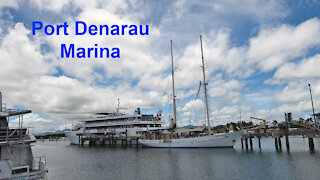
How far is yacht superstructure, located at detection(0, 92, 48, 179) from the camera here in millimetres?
13436

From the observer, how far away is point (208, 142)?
46125mm

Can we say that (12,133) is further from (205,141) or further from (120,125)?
(120,125)

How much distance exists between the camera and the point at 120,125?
68.6 meters

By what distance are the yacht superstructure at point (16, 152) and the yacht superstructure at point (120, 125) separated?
47.2 metres

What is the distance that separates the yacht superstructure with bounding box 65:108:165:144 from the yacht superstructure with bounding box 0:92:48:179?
47174 millimetres

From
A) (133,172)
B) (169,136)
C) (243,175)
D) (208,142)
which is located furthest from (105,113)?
(243,175)

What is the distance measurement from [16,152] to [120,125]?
5425 cm

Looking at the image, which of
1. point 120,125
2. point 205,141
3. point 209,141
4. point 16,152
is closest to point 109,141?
point 120,125

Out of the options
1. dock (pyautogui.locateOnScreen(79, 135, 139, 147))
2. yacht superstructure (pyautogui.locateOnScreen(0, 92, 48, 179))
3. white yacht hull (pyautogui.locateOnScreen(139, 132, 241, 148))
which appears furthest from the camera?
dock (pyautogui.locateOnScreen(79, 135, 139, 147))

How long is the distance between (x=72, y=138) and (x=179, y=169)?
69.1 metres

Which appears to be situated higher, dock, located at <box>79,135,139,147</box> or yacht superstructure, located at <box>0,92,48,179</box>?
yacht superstructure, located at <box>0,92,48,179</box>

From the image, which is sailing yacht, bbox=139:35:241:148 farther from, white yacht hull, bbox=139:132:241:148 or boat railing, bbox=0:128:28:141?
boat railing, bbox=0:128:28:141

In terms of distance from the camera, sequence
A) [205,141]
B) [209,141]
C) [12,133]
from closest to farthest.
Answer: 1. [12,133]
2. [209,141]
3. [205,141]

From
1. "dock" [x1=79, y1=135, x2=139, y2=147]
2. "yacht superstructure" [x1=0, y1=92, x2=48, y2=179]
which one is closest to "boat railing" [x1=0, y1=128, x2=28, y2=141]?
"yacht superstructure" [x1=0, y1=92, x2=48, y2=179]
